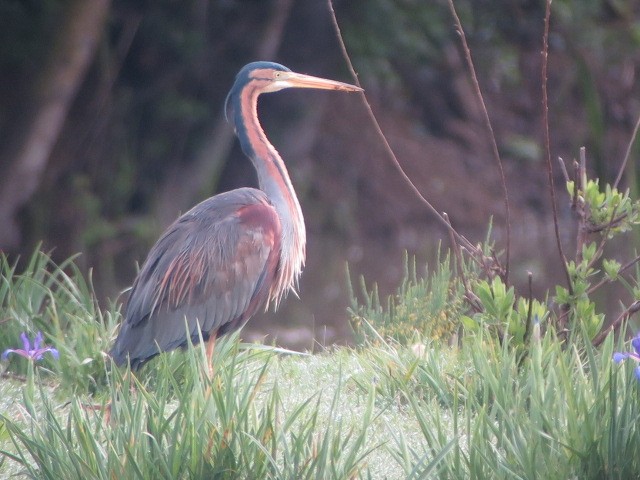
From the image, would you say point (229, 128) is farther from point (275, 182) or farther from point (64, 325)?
point (64, 325)

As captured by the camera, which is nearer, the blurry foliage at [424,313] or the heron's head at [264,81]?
the blurry foliage at [424,313]

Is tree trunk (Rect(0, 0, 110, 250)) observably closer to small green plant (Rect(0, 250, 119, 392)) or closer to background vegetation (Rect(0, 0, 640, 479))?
background vegetation (Rect(0, 0, 640, 479))

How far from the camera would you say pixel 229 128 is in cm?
1124

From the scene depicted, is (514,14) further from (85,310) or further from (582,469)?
(582,469)

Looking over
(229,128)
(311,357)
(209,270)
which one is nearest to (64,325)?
(209,270)

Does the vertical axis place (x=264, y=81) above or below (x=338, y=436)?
above

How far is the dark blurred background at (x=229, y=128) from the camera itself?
9.10 metres

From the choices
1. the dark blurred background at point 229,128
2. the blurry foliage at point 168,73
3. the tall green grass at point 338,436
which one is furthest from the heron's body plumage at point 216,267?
the blurry foliage at point 168,73

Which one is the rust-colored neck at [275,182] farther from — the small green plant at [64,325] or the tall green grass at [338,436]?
the tall green grass at [338,436]

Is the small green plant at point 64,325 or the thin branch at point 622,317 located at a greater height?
the thin branch at point 622,317

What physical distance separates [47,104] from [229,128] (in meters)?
2.61

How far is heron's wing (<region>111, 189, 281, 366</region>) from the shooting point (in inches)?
192

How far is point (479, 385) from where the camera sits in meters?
3.92

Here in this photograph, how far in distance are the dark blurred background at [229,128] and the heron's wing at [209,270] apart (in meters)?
3.33
